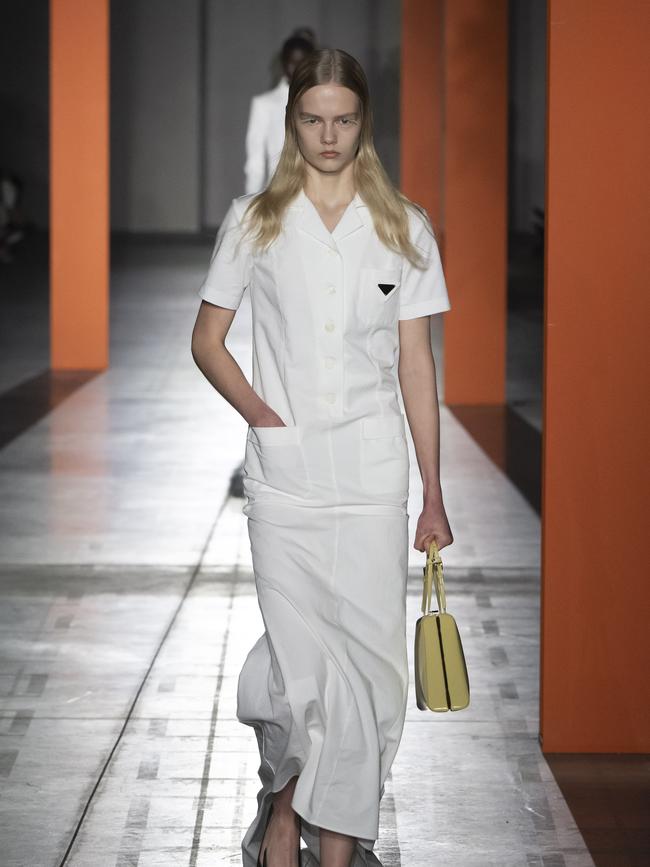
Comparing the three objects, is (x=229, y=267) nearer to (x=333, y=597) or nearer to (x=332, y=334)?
(x=332, y=334)

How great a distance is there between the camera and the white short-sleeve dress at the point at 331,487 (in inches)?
108

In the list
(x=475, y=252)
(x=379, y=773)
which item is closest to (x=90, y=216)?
(x=475, y=252)

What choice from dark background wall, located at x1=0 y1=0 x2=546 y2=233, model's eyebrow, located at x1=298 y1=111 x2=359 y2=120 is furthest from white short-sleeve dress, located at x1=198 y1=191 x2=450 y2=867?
dark background wall, located at x1=0 y1=0 x2=546 y2=233

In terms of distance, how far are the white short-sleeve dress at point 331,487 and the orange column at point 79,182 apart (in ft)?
26.1

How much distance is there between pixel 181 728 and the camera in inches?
153

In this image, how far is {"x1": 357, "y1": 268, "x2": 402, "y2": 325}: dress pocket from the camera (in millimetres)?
2758

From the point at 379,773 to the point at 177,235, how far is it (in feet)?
75.0

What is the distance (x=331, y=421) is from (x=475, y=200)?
7.07m

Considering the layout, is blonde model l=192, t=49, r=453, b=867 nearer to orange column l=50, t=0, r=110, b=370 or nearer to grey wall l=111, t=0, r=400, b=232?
orange column l=50, t=0, r=110, b=370

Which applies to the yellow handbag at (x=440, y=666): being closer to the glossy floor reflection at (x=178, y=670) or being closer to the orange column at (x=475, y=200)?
the glossy floor reflection at (x=178, y=670)

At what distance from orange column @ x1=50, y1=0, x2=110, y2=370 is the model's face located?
7.93 m

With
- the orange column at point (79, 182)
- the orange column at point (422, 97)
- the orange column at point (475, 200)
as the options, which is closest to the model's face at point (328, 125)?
the orange column at point (475, 200)

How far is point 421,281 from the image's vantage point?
2816 mm

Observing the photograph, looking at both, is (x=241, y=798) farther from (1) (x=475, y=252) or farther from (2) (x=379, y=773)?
(1) (x=475, y=252)
